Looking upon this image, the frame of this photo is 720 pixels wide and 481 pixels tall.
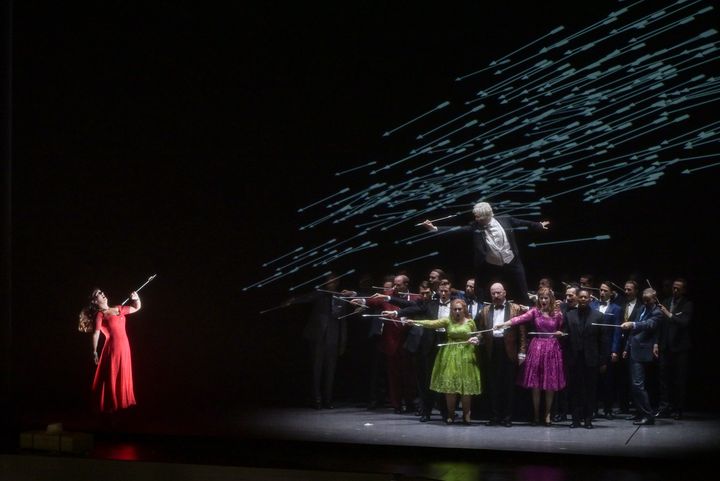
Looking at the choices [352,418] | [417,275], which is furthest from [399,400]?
[417,275]

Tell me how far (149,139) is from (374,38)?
2.12m

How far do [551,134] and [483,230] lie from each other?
879mm

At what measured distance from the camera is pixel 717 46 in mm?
7082

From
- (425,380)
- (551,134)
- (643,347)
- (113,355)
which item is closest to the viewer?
(643,347)

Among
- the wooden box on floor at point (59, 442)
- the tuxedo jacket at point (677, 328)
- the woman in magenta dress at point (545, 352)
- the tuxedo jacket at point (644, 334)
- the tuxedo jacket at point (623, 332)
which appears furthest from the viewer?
the woman in magenta dress at point (545, 352)

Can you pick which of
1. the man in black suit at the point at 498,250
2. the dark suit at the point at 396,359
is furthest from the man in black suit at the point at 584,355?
the dark suit at the point at 396,359

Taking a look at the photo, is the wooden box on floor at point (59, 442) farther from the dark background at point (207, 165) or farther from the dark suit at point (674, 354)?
the dark suit at point (674, 354)

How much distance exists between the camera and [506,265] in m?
7.62

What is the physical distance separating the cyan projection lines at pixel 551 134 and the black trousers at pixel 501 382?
0.94 meters

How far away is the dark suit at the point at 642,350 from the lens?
23.9ft

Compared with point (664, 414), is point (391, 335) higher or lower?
higher

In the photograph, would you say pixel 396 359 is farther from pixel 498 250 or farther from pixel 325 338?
pixel 498 250

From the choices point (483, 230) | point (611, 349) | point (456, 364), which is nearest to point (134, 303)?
point (456, 364)

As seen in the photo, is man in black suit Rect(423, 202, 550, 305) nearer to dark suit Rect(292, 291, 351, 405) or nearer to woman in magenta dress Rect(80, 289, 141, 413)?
dark suit Rect(292, 291, 351, 405)
